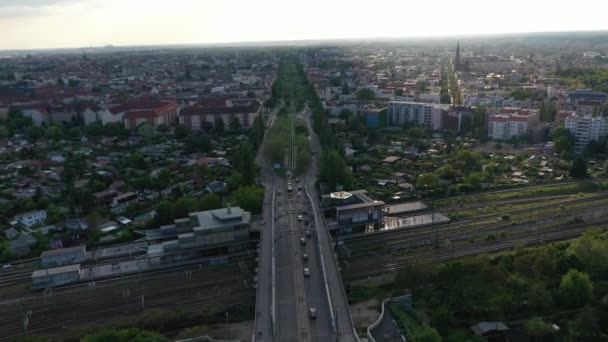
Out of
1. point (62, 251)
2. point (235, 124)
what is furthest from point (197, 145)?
point (62, 251)

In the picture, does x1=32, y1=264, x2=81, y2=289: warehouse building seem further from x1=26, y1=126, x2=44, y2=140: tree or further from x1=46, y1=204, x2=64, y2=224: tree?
x1=26, y1=126, x2=44, y2=140: tree

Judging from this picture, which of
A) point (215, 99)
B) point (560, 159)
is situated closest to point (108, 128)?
point (215, 99)

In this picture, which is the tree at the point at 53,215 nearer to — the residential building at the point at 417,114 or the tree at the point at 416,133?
the tree at the point at 416,133

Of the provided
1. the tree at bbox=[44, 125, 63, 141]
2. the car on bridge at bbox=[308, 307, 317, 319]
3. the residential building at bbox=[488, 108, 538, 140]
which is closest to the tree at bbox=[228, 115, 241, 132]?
the tree at bbox=[44, 125, 63, 141]

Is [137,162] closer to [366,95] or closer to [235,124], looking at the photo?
[235,124]

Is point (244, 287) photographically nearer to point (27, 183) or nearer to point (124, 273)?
point (124, 273)

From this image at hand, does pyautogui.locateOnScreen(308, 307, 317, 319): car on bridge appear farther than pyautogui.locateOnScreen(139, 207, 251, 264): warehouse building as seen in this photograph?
No

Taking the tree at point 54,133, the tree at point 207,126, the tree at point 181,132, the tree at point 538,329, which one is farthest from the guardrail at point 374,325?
the tree at point 54,133
